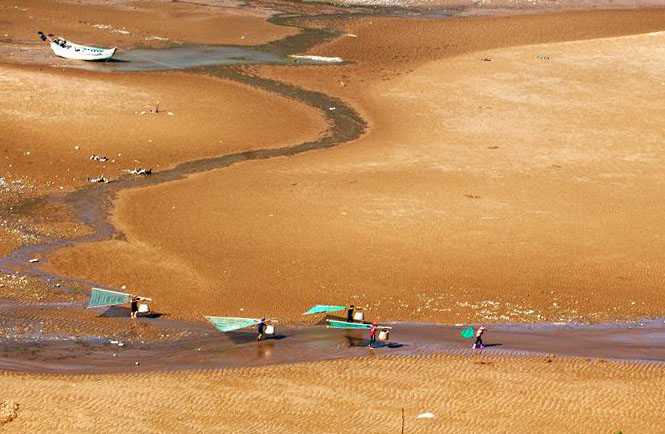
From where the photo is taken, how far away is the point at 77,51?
59.1 m

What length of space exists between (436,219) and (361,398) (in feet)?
43.2

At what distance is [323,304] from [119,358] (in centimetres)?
616

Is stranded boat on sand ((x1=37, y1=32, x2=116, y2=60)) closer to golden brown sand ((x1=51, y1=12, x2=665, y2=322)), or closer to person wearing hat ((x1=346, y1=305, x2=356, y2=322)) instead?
golden brown sand ((x1=51, y1=12, x2=665, y2=322))

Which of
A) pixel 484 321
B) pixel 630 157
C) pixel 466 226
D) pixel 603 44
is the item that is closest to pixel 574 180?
pixel 630 157

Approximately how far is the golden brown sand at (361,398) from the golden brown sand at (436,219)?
11.8ft

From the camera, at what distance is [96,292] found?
28.7m

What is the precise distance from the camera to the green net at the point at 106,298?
2834 cm

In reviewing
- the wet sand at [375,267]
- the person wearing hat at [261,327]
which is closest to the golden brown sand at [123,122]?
the wet sand at [375,267]

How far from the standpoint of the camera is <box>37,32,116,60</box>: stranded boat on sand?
58.7m

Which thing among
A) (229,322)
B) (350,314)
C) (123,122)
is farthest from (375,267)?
(123,122)

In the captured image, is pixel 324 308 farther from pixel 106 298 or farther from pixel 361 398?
pixel 106 298

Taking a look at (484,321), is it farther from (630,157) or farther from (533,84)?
(533,84)

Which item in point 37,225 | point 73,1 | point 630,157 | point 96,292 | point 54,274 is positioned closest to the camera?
point 96,292

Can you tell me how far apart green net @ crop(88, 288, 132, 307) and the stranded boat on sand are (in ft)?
107
